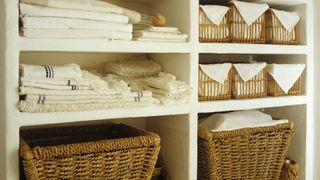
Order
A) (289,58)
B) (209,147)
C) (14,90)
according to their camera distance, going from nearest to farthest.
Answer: (14,90)
(209,147)
(289,58)

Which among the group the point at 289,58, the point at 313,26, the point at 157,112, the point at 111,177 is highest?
the point at 313,26

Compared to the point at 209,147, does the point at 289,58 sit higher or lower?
higher

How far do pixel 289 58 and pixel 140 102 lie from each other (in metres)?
1.01

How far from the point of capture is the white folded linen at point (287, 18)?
1.84 meters

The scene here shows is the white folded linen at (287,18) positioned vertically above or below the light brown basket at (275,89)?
above

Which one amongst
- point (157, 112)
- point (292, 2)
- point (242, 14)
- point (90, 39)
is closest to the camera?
point (90, 39)

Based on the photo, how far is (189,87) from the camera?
1.56 m

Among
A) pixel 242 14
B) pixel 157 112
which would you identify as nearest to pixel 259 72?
pixel 242 14

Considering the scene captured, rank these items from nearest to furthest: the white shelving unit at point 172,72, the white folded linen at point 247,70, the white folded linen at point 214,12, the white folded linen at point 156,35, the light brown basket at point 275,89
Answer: the white shelving unit at point 172,72 < the white folded linen at point 156,35 < the white folded linen at point 214,12 < the white folded linen at point 247,70 < the light brown basket at point 275,89

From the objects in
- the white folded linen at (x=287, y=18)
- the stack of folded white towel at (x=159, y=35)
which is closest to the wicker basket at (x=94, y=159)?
the stack of folded white towel at (x=159, y=35)

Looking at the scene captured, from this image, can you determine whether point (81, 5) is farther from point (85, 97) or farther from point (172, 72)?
point (172, 72)

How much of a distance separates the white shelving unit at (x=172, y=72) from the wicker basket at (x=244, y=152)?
8 centimetres

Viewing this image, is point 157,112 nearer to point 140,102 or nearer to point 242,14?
point 140,102

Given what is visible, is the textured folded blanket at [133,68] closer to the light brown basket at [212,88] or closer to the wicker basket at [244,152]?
the light brown basket at [212,88]
